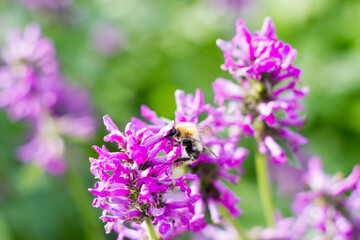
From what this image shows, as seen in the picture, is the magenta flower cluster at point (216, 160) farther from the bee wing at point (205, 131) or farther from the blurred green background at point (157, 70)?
the blurred green background at point (157, 70)

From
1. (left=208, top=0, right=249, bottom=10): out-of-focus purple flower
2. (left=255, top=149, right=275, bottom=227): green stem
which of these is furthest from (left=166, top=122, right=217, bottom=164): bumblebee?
(left=208, top=0, right=249, bottom=10): out-of-focus purple flower

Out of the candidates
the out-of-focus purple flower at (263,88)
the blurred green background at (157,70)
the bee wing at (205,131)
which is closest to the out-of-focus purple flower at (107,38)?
the blurred green background at (157,70)

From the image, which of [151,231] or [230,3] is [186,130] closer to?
[151,231]

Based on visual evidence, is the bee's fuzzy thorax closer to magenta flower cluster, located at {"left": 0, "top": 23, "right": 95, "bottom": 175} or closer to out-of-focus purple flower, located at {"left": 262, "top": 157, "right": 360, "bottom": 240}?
out-of-focus purple flower, located at {"left": 262, "top": 157, "right": 360, "bottom": 240}

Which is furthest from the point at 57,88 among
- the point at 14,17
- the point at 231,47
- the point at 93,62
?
the point at 14,17

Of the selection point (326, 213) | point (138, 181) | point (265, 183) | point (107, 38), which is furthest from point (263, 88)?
point (107, 38)

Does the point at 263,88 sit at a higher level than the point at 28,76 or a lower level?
lower
